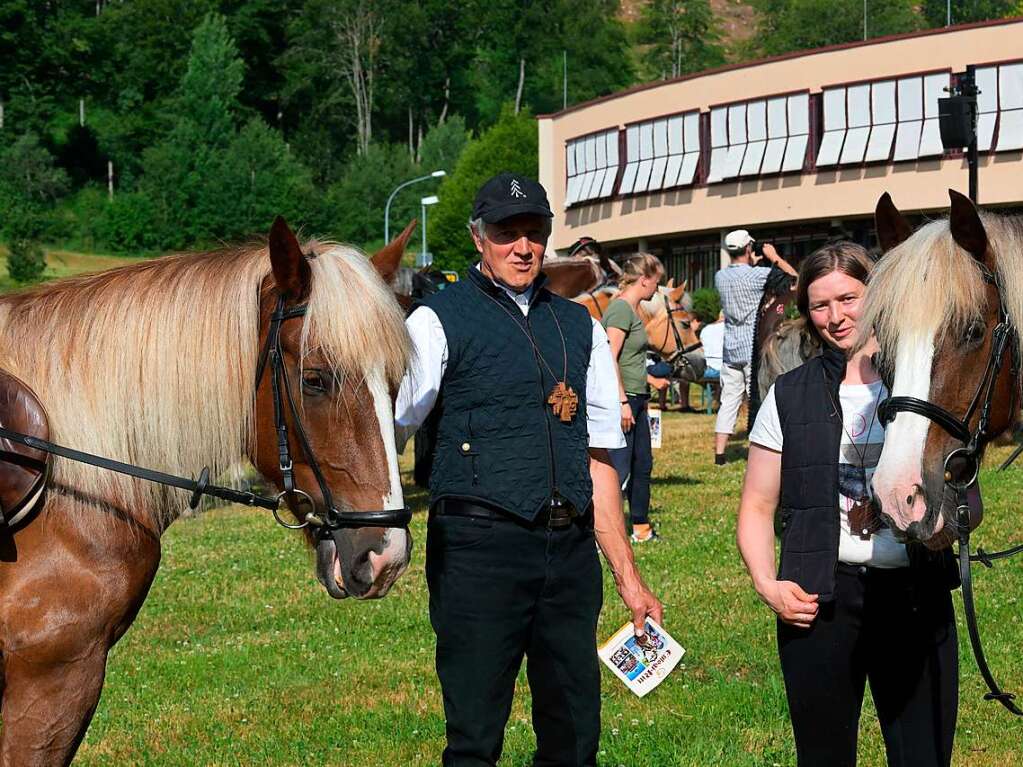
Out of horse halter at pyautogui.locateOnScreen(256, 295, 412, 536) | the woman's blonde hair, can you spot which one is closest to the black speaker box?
Result: the woman's blonde hair

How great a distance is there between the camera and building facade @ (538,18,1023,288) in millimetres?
37625

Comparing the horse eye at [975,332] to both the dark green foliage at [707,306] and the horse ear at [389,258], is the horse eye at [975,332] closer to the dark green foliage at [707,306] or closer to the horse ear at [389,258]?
the horse ear at [389,258]

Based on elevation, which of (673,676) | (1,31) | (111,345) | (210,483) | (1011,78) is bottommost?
(673,676)

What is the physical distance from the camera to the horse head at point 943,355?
346 centimetres

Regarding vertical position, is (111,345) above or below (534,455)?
above

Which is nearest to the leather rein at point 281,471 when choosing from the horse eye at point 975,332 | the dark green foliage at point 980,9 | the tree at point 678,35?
the horse eye at point 975,332

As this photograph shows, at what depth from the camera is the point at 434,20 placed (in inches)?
3418

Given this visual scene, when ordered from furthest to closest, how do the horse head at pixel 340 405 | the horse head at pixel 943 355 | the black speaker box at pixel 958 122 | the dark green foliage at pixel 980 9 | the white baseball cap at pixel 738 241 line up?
the dark green foliage at pixel 980 9 → the black speaker box at pixel 958 122 → the white baseball cap at pixel 738 241 → the horse head at pixel 340 405 → the horse head at pixel 943 355

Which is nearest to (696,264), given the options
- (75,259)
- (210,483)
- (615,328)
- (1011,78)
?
(1011,78)

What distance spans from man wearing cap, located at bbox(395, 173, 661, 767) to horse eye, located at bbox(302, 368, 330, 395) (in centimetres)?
28

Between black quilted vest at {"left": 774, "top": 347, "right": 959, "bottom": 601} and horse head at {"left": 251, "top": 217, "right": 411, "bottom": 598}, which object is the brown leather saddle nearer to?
horse head at {"left": 251, "top": 217, "right": 411, "bottom": 598}

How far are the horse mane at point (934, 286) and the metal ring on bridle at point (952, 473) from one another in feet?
1.03

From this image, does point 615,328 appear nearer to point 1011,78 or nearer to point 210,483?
point 210,483

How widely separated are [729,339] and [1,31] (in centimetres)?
7238
